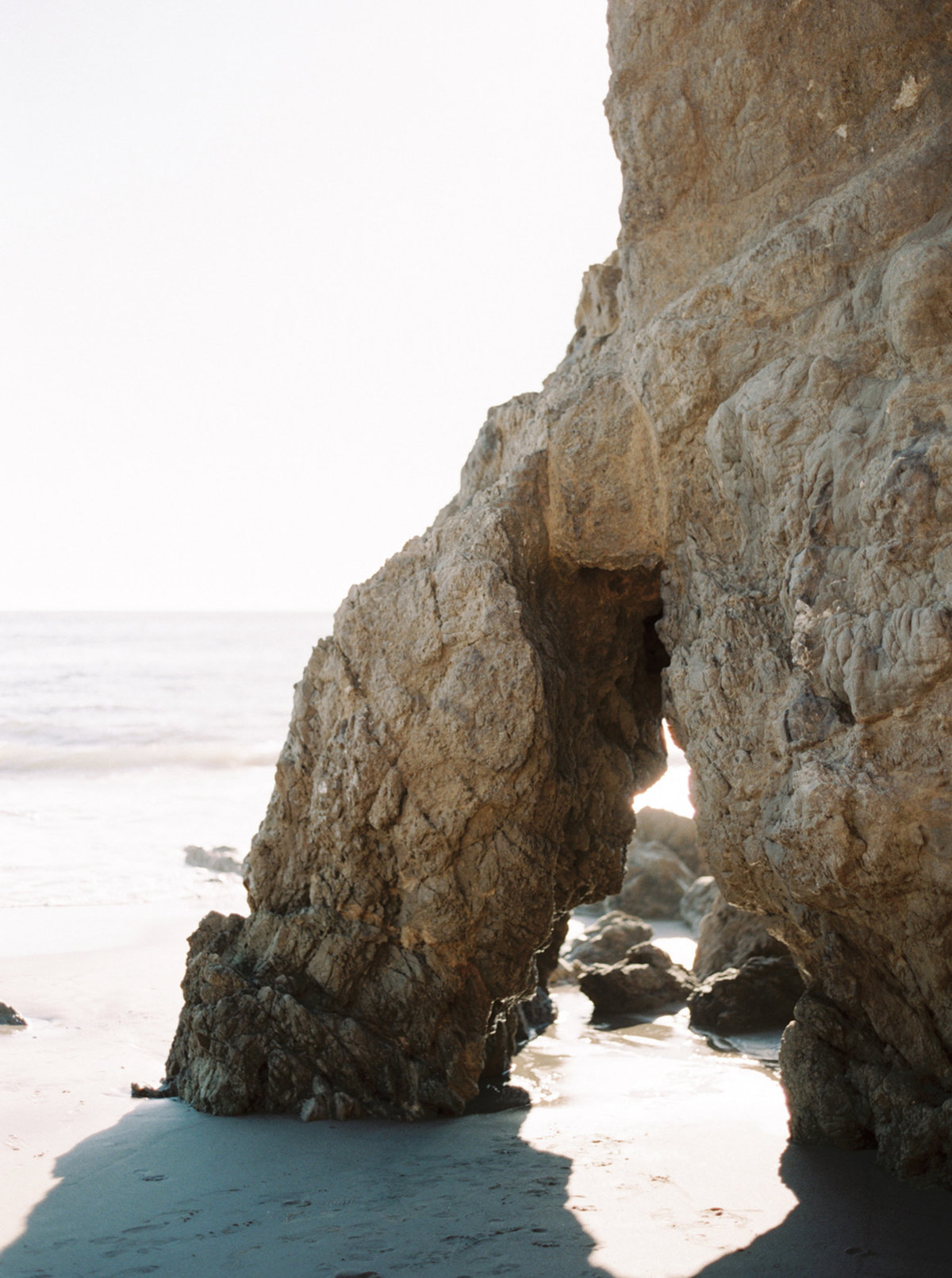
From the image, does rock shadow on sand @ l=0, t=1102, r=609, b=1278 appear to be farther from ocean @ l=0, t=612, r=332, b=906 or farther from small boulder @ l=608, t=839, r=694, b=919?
small boulder @ l=608, t=839, r=694, b=919

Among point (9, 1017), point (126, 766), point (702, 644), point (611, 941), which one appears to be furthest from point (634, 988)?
point (126, 766)

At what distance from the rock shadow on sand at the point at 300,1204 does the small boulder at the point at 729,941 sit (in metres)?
3.90

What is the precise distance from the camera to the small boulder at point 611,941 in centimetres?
1053

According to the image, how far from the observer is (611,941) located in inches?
421

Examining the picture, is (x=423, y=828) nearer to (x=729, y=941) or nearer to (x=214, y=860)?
(x=729, y=941)

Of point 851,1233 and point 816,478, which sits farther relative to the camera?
point 816,478

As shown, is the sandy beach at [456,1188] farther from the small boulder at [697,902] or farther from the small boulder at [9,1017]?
the small boulder at [697,902]

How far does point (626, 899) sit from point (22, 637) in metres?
57.7

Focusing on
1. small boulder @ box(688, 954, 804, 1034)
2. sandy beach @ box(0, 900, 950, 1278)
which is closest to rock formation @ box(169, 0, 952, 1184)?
sandy beach @ box(0, 900, 950, 1278)

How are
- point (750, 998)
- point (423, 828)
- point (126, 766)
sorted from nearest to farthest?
point (423, 828)
point (750, 998)
point (126, 766)

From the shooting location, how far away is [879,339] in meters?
4.86

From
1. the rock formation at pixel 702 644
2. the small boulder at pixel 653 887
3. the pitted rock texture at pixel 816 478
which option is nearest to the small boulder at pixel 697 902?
the small boulder at pixel 653 887

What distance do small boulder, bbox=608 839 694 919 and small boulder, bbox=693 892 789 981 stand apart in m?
3.34

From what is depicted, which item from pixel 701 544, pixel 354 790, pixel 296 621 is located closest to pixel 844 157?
pixel 701 544
